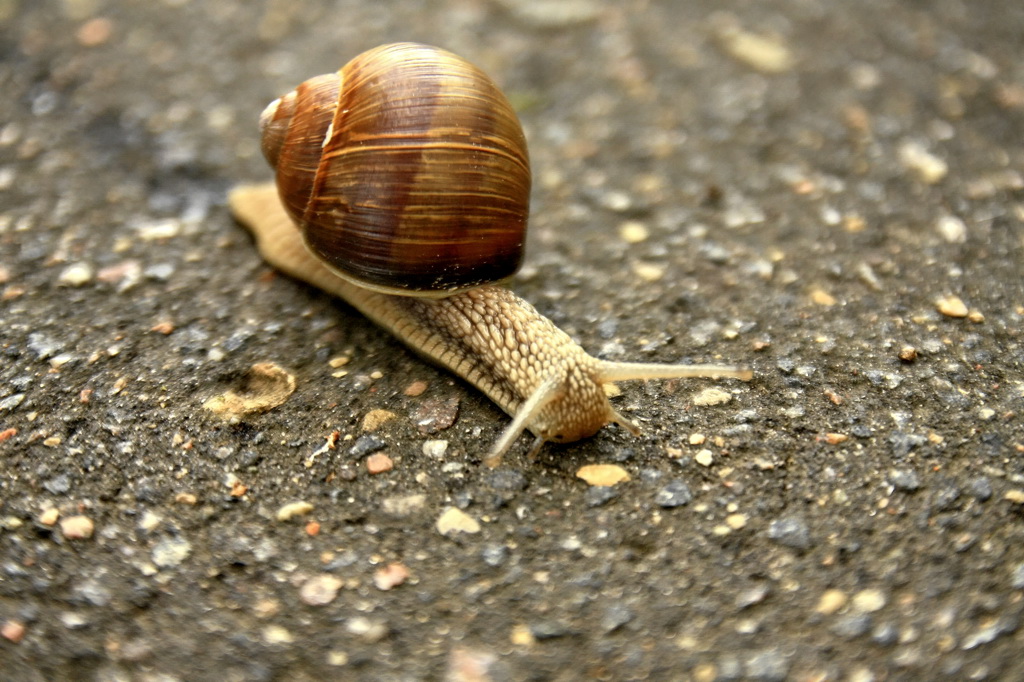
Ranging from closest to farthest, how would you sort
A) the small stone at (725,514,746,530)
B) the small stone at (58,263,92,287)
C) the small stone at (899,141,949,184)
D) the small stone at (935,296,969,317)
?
the small stone at (725,514,746,530), the small stone at (935,296,969,317), the small stone at (58,263,92,287), the small stone at (899,141,949,184)

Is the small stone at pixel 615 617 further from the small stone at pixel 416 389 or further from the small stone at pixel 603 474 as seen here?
the small stone at pixel 416 389

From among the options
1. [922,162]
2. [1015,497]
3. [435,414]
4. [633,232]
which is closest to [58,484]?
[435,414]

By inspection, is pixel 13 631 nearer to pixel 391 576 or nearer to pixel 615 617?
pixel 391 576

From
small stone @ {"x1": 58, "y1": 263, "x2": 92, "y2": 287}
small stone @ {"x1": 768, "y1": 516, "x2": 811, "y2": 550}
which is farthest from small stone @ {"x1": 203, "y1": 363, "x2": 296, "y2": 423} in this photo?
small stone @ {"x1": 768, "y1": 516, "x2": 811, "y2": 550}

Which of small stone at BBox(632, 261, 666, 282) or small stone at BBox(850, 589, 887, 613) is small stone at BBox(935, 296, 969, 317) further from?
small stone at BBox(850, 589, 887, 613)

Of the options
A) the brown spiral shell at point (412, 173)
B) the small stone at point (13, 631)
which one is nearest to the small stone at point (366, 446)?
the brown spiral shell at point (412, 173)

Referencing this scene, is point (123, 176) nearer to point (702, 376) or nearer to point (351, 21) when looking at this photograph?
point (351, 21)
